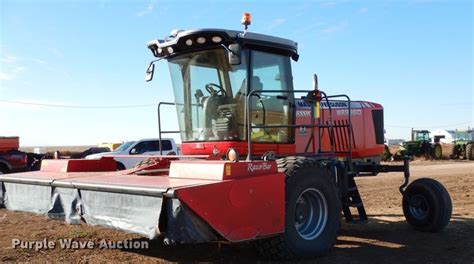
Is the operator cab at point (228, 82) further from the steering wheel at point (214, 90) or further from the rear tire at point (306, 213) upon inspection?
the rear tire at point (306, 213)

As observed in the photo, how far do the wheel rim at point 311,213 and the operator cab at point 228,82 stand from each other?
1.02 metres

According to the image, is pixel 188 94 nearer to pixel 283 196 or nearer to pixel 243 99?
pixel 243 99

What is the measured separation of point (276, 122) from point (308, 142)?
0.82m

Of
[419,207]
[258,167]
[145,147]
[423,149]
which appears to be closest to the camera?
[258,167]

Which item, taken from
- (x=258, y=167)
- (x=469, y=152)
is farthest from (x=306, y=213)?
(x=469, y=152)

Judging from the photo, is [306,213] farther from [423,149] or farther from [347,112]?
[423,149]

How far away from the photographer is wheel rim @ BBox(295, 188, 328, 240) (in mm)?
6461

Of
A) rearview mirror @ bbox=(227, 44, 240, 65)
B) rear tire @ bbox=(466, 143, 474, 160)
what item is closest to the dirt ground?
rearview mirror @ bbox=(227, 44, 240, 65)

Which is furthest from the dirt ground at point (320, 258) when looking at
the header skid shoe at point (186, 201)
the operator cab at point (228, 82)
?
the operator cab at point (228, 82)

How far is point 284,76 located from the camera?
24.1 feet

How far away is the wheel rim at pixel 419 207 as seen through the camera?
8477 mm

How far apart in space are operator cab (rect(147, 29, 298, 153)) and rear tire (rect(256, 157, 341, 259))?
2.94 ft

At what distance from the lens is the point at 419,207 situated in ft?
28.3

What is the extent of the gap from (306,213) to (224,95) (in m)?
1.87
